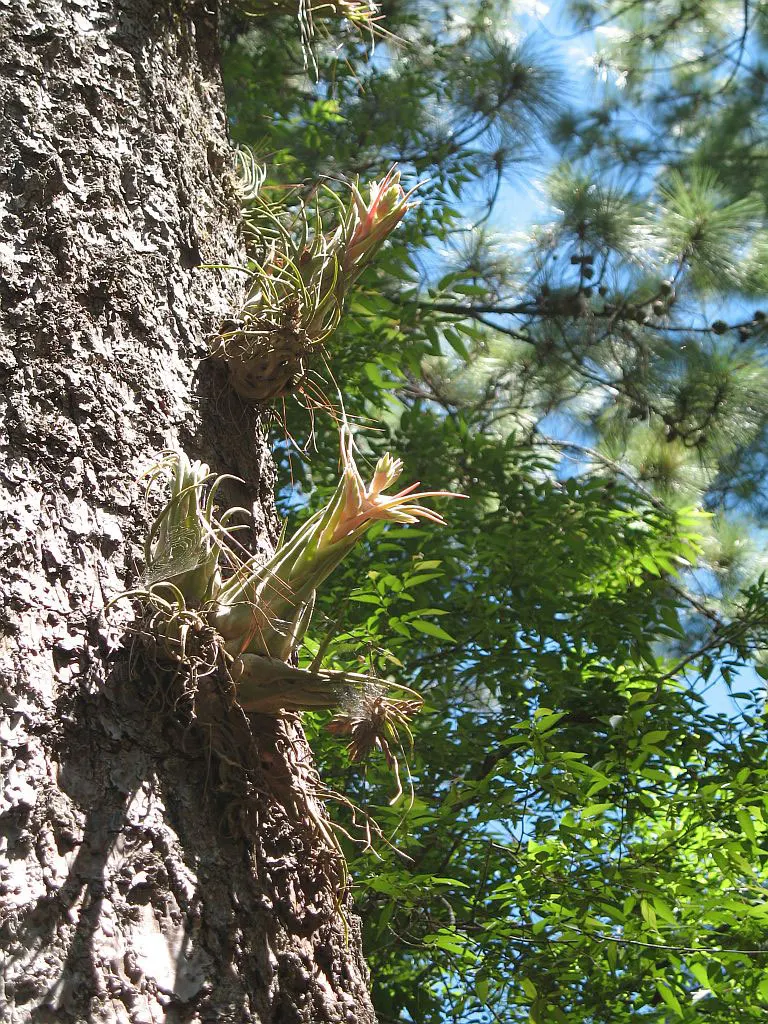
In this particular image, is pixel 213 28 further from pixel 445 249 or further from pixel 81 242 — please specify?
pixel 445 249

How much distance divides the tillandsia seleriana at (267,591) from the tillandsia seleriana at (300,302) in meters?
0.33

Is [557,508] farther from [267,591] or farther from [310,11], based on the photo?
[267,591]

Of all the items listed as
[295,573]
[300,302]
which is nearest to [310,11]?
[300,302]

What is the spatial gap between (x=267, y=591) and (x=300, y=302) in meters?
0.53

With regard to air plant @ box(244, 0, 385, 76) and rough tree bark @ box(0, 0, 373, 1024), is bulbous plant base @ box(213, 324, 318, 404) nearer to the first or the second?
rough tree bark @ box(0, 0, 373, 1024)

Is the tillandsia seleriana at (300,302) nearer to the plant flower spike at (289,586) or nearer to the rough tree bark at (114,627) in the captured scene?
the rough tree bark at (114,627)

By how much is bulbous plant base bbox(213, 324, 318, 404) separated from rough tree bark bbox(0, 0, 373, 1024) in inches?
1.2

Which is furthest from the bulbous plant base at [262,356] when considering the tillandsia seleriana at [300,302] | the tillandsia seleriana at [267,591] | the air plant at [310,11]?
the air plant at [310,11]

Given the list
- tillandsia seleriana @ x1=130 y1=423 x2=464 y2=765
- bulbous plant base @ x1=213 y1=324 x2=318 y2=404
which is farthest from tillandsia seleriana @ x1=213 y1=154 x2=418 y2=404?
tillandsia seleriana @ x1=130 y1=423 x2=464 y2=765

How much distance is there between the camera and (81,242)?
4.22 feet

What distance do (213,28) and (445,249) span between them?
11.4ft

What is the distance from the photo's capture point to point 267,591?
3.76 feet

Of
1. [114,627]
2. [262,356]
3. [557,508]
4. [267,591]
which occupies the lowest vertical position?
[114,627]

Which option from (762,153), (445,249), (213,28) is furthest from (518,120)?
(213,28)
